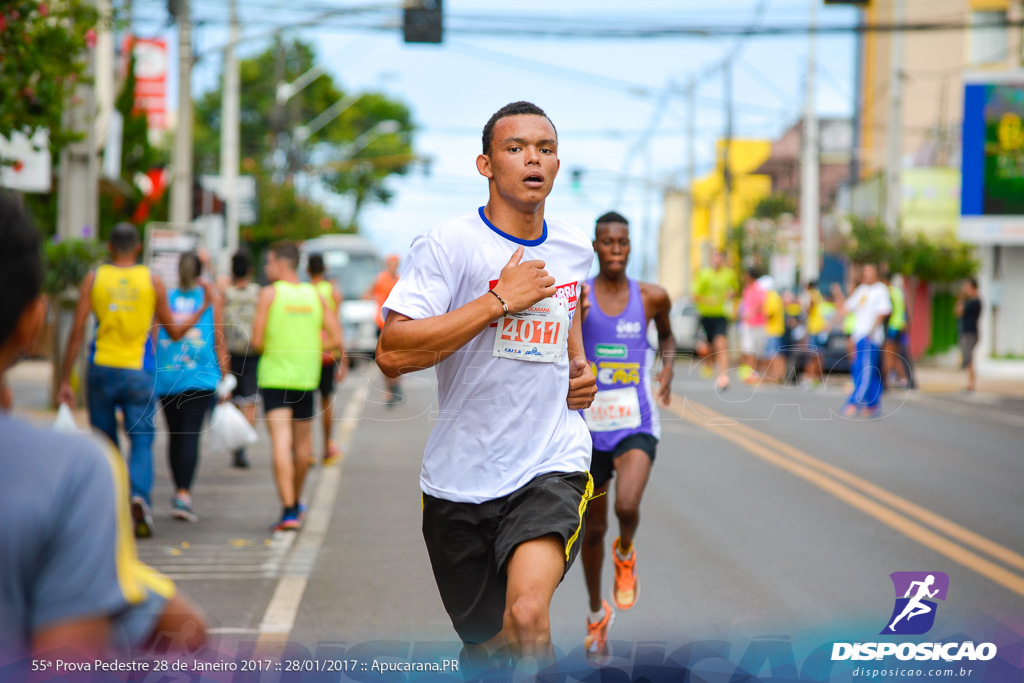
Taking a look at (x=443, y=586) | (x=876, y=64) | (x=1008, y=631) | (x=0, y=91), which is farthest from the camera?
(x=876, y=64)

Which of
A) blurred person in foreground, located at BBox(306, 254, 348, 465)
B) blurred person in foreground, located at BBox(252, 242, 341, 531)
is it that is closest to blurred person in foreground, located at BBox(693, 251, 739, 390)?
blurred person in foreground, located at BBox(306, 254, 348, 465)

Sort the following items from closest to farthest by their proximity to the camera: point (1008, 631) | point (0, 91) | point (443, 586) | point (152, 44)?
point (443, 586), point (1008, 631), point (0, 91), point (152, 44)

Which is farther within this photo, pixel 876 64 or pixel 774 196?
pixel 774 196

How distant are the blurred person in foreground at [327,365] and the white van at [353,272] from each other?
16858mm

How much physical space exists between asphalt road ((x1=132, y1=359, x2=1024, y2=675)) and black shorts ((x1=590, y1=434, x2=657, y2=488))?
23 cm

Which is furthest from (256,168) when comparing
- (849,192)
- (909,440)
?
(909,440)

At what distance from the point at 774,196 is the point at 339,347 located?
6329cm

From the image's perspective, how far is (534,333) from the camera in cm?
376

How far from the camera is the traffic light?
18.1 m

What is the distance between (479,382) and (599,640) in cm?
227

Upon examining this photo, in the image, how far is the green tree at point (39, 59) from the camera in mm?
9750

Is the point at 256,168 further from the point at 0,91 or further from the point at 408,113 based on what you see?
the point at 0,91

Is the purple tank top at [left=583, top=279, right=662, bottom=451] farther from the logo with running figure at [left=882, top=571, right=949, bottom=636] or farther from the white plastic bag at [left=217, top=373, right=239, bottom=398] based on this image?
the white plastic bag at [left=217, top=373, right=239, bottom=398]

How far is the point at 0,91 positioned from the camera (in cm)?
984
